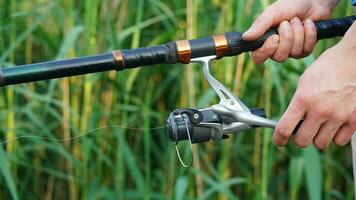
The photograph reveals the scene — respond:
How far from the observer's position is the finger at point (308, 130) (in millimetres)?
1338

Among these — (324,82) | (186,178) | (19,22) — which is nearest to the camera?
(324,82)

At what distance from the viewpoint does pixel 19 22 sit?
2436mm

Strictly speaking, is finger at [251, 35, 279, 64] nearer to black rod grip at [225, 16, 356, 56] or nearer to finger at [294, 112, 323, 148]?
black rod grip at [225, 16, 356, 56]

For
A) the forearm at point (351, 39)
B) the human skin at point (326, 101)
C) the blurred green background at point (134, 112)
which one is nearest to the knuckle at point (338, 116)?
the human skin at point (326, 101)

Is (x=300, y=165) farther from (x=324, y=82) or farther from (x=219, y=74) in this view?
(x=324, y=82)

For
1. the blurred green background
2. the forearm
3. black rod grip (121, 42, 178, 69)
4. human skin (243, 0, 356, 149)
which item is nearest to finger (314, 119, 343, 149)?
human skin (243, 0, 356, 149)

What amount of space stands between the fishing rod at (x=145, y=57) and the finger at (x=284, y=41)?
2 cm

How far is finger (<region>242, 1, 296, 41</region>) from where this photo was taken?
144 cm

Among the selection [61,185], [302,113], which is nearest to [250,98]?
[61,185]

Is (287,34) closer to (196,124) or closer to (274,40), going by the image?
(274,40)

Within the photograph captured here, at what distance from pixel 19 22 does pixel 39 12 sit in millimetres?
68

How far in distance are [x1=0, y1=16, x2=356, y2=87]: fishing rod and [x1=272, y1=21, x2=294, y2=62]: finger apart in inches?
0.7

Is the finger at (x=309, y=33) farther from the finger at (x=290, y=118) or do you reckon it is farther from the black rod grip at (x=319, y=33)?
the finger at (x=290, y=118)

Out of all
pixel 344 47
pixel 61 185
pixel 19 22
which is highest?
pixel 19 22
